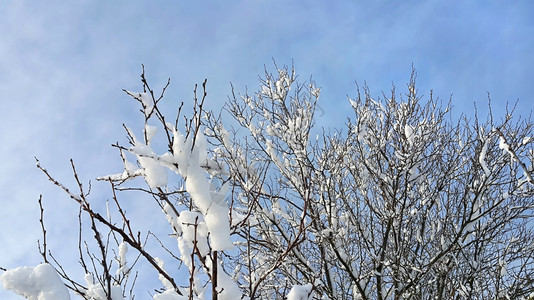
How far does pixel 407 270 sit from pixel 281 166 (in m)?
2.67

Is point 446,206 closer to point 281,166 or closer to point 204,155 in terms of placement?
point 281,166

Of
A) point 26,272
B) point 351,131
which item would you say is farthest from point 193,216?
point 351,131

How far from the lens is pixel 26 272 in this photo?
1.36m

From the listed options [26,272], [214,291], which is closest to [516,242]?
[214,291]

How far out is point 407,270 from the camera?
562 centimetres

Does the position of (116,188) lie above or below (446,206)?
below

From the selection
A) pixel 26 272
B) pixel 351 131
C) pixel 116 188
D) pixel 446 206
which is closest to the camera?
pixel 26 272

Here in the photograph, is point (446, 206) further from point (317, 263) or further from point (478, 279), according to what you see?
point (317, 263)

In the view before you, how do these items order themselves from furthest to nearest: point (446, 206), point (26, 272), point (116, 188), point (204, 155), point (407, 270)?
point (446, 206), point (407, 270), point (116, 188), point (204, 155), point (26, 272)

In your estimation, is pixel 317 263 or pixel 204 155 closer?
pixel 204 155

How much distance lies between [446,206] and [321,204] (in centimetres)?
236

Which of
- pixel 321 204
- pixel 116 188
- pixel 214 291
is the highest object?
pixel 321 204

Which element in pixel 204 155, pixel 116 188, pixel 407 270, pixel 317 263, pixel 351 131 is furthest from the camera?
pixel 351 131

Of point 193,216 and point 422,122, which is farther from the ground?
point 422,122
